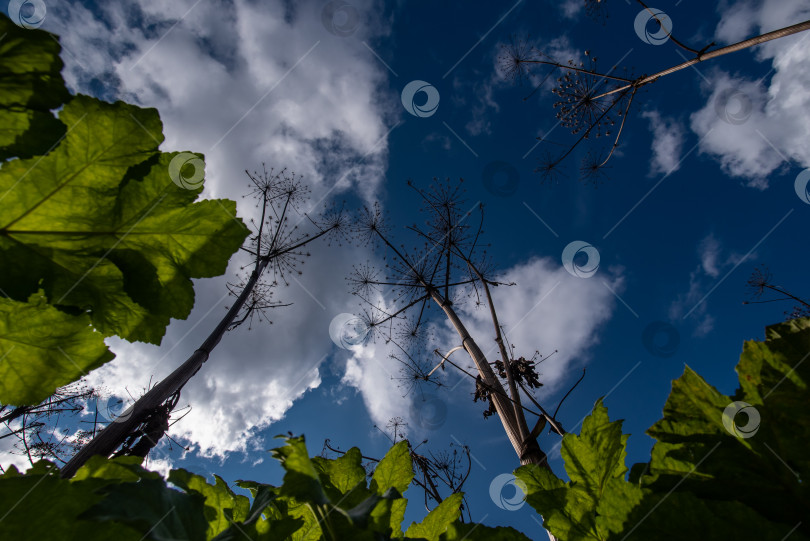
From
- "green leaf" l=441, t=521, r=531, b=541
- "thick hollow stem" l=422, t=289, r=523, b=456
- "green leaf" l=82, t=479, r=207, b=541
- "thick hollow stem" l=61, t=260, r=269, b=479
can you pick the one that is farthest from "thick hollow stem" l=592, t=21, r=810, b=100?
"thick hollow stem" l=61, t=260, r=269, b=479

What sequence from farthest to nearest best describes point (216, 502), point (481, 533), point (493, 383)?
point (493, 383)
point (216, 502)
point (481, 533)

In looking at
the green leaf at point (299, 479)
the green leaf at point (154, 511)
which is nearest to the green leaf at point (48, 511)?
the green leaf at point (154, 511)

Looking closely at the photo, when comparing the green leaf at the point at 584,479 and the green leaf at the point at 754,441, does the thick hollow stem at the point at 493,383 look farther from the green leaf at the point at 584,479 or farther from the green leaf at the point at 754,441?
the green leaf at the point at 754,441

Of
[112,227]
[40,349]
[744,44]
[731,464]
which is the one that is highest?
[744,44]

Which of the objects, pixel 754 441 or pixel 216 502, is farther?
pixel 216 502

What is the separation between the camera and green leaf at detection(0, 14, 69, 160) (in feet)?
2.01

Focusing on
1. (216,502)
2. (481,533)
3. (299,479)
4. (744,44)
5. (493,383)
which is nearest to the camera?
(299,479)

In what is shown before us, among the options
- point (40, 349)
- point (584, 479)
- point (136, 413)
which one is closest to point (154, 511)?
point (40, 349)

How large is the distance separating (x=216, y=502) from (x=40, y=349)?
0.45 meters

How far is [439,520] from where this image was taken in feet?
2.31

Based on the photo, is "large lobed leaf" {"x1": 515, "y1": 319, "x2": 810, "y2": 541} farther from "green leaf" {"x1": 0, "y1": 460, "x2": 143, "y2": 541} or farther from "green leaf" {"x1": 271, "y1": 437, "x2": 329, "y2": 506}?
"green leaf" {"x1": 0, "y1": 460, "x2": 143, "y2": 541}

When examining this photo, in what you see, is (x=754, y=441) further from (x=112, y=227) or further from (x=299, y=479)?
(x=112, y=227)

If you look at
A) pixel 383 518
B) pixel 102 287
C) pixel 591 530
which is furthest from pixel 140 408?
pixel 591 530

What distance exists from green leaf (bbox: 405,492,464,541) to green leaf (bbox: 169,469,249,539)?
1.04 feet
